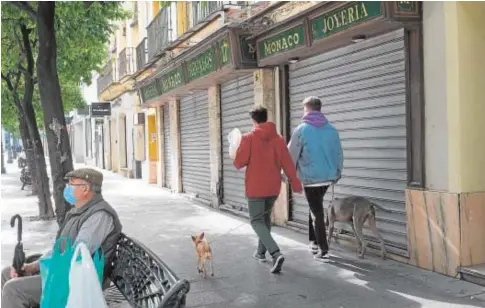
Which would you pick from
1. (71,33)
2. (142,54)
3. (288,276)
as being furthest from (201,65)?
(142,54)

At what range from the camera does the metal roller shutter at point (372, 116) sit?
21.8ft

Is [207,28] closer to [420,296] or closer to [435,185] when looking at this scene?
[435,185]

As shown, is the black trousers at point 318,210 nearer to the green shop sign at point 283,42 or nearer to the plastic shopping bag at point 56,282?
the green shop sign at point 283,42

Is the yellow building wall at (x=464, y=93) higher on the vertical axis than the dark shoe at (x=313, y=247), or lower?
higher

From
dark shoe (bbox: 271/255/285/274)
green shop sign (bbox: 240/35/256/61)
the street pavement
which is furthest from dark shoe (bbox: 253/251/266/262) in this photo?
green shop sign (bbox: 240/35/256/61)

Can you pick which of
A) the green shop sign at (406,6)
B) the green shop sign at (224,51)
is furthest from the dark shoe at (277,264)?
the green shop sign at (224,51)

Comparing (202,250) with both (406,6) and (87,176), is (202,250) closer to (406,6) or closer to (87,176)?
(87,176)

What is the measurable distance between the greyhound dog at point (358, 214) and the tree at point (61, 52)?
3.23m

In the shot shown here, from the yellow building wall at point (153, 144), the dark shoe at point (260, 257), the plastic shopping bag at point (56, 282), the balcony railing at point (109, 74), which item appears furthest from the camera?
the balcony railing at point (109, 74)

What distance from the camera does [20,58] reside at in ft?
40.7

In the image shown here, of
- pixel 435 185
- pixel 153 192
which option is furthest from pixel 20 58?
pixel 435 185

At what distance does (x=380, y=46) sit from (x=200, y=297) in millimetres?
3529

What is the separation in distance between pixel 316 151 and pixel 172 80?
8.11m

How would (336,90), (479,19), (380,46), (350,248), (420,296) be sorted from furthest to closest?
(336,90)
(350,248)
(380,46)
(479,19)
(420,296)
